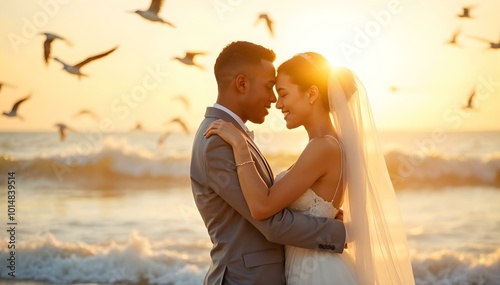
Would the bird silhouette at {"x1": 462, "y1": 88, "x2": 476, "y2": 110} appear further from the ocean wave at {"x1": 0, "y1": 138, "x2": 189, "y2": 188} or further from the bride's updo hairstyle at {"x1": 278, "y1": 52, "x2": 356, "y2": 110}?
the bride's updo hairstyle at {"x1": 278, "y1": 52, "x2": 356, "y2": 110}

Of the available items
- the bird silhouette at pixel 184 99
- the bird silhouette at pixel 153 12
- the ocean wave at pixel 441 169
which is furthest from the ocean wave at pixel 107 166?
the bird silhouette at pixel 153 12

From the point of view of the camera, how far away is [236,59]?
338 centimetres

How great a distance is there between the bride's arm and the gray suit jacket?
4cm

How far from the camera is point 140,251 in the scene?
10094 mm

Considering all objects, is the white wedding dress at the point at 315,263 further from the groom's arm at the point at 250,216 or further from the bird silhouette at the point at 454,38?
the bird silhouette at the point at 454,38

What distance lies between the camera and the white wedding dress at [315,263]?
11.0 feet

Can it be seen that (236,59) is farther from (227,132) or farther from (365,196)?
(365,196)

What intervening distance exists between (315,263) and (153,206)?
8652 millimetres

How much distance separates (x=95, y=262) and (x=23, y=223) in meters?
1.98

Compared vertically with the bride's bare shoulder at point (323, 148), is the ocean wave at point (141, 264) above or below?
below

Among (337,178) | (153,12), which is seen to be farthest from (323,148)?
(153,12)

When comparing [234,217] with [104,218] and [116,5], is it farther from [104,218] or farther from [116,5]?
[116,5]

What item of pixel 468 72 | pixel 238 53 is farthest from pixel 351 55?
pixel 238 53

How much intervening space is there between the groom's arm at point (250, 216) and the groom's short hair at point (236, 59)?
29cm
